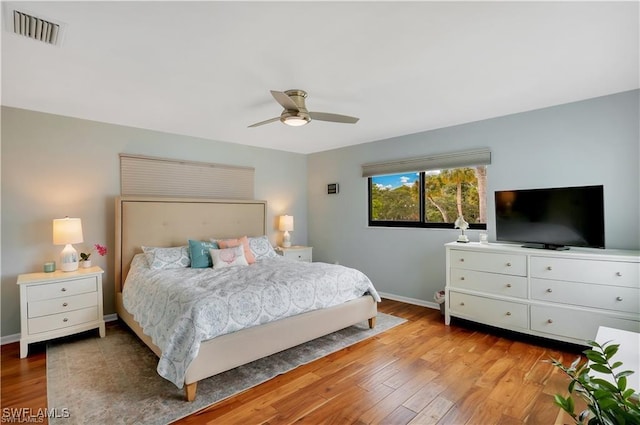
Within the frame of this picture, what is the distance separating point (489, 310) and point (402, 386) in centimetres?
153

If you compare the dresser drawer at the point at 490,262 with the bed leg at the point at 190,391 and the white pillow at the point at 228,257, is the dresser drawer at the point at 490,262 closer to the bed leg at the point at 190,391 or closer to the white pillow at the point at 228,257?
the white pillow at the point at 228,257

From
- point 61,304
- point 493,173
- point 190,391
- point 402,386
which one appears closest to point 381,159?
point 493,173

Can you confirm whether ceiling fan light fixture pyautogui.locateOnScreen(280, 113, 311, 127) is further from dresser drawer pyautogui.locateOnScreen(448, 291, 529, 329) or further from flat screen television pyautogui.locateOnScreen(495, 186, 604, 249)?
dresser drawer pyautogui.locateOnScreen(448, 291, 529, 329)

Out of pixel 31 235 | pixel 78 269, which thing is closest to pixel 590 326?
pixel 78 269

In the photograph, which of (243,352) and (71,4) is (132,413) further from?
(71,4)

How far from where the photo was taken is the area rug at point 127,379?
6.66 feet

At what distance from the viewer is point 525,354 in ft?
9.34

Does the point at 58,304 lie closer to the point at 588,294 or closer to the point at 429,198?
the point at 429,198

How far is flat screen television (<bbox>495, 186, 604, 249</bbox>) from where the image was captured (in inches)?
110

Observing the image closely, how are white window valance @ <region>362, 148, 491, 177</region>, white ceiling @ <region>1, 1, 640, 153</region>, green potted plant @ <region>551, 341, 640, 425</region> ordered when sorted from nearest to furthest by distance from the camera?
green potted plant @ <region>551, 341, 640, 425</region> < white ceiling @ <region>1, 1, 640, 153</region> < white window valance @ <region>362, 148, 491, 177</region>

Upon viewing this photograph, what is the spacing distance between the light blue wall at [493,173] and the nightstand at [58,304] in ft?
11.1

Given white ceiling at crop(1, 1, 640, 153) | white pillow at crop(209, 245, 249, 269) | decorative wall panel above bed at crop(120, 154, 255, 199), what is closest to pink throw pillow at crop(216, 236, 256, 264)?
white pillow at crop(209, 245, 249, 269)

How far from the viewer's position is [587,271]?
275 cm

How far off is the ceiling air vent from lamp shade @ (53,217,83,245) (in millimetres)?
1873
